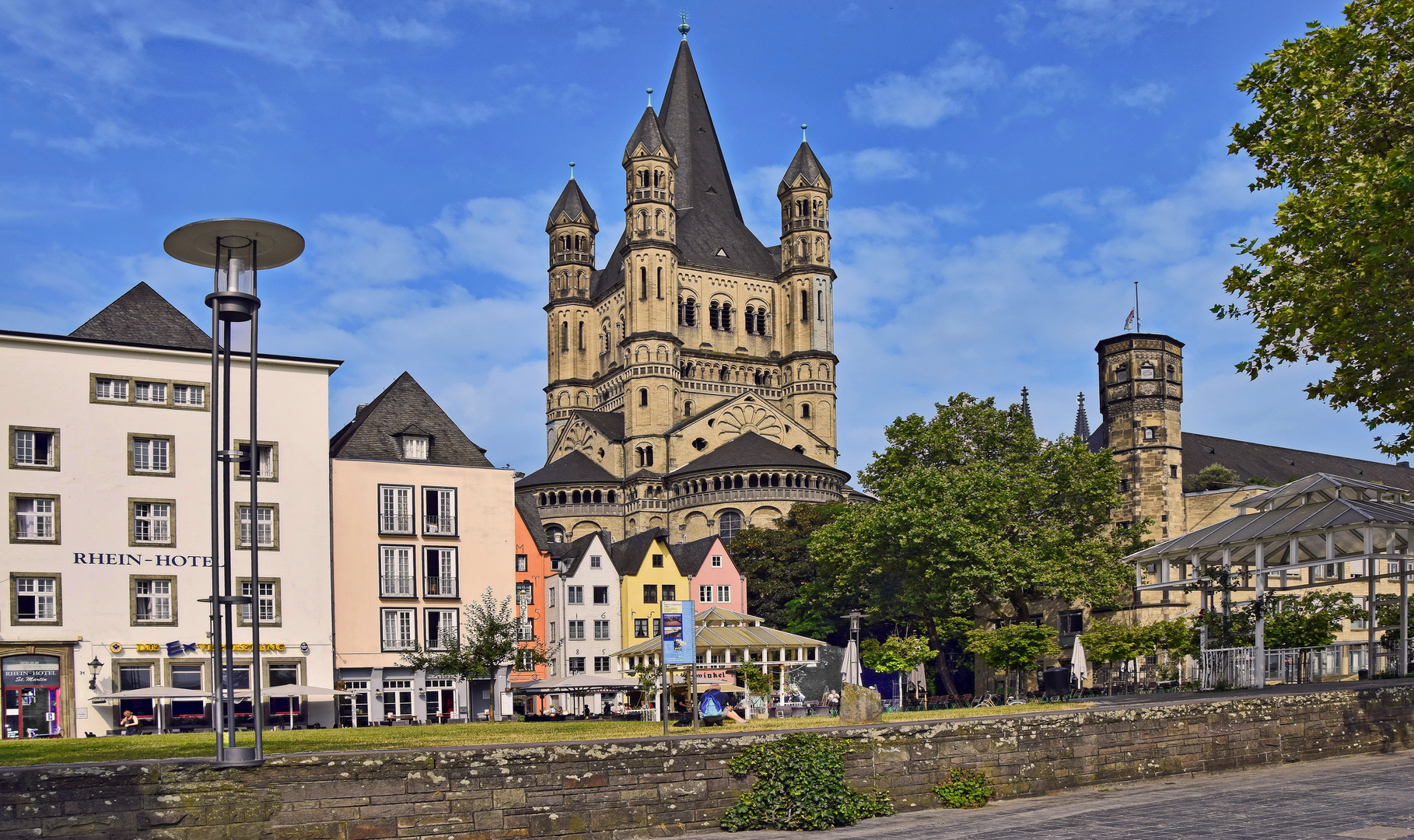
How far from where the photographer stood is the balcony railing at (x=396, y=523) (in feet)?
162

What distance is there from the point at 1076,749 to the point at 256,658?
35.4ft

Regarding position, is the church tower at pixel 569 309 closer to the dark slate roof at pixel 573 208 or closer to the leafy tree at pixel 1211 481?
the dark slate roof at pixel 573 208

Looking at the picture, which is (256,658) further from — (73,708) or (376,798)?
(73,708)

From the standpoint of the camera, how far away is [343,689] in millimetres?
48281

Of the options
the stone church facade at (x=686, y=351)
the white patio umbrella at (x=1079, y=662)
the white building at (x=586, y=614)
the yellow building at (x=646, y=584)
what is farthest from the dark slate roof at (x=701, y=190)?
the white patio umbrella at (x=1079, y=662)

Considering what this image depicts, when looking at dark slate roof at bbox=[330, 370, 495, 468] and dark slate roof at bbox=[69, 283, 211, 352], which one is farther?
dark slate roof at bbox=[330, 370, 495, 468]

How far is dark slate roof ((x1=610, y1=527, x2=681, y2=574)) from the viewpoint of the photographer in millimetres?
77938

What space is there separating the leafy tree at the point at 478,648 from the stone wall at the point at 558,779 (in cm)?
3068

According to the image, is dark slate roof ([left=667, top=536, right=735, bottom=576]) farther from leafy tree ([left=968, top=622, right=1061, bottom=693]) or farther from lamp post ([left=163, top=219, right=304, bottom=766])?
lamp post ([left=163, top=219, right=304, bottom=766])

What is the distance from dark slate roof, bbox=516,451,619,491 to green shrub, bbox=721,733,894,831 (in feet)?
315

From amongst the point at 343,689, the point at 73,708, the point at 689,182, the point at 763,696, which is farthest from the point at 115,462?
→ the point at 689,182

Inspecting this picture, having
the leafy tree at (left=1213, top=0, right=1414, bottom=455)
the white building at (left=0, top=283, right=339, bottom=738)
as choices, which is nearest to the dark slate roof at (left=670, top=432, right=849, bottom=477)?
the white building at (left=0, top=283, right=339, bottom=738)

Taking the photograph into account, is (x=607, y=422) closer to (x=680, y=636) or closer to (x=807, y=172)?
(x=807, y=172)

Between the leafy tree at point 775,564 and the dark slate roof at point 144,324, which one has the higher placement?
the dark slate roof at point 144,324
